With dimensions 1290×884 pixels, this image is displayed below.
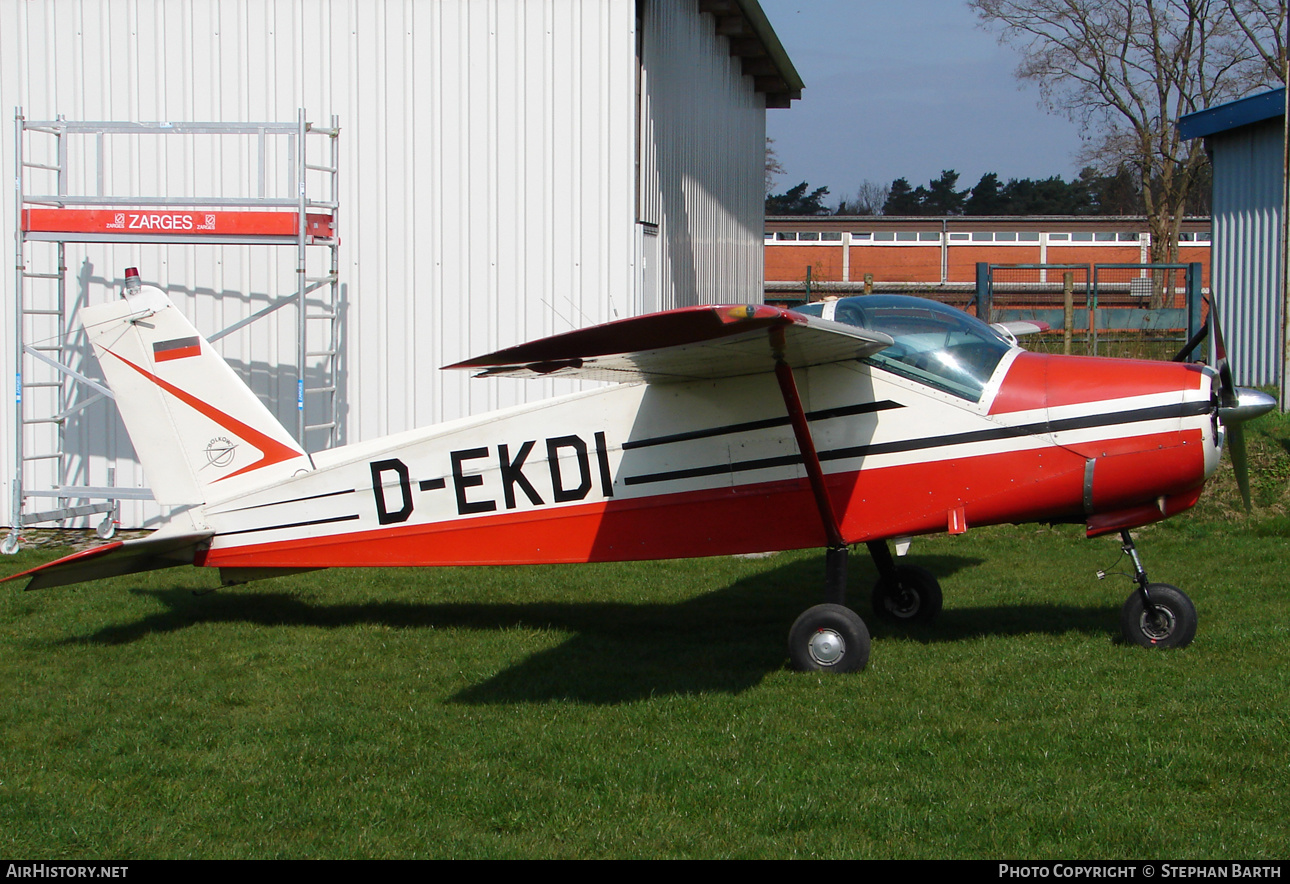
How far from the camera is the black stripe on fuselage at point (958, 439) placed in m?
6.23

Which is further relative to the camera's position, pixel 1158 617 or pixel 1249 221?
pixel 1249 221

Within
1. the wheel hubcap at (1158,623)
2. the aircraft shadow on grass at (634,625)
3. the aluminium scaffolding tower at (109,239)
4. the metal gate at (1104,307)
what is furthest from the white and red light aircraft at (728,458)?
the metal gate at (1104,307)

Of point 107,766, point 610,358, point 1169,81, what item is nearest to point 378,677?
point 107,766

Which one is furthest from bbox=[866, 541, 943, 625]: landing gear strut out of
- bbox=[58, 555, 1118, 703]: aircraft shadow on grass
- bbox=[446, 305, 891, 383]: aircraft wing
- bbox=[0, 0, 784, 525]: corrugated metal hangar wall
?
bbox=[0, 0, 784, 525]: corrugated metal hangar wall

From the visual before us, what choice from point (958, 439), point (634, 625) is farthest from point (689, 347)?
point (634, 625)

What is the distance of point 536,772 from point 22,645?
14.0 ft

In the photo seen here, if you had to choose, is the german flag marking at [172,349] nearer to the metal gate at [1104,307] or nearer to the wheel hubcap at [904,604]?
the wheel hubcap at [904,604]

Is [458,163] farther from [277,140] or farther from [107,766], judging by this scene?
[107,766]

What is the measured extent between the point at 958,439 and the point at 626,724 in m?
2.58

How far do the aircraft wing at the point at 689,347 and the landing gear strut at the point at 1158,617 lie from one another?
2238 millimetres

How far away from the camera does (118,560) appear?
707 cm

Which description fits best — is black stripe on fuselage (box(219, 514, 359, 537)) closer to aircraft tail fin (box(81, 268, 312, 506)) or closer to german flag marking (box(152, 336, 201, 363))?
aircraft tail fin (box(81, 268, 312, 506))

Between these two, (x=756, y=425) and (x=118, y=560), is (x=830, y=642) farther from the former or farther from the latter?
(x=118, y=560)

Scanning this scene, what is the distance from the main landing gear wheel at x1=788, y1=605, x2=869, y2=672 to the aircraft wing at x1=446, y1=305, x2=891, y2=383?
1507 mm
